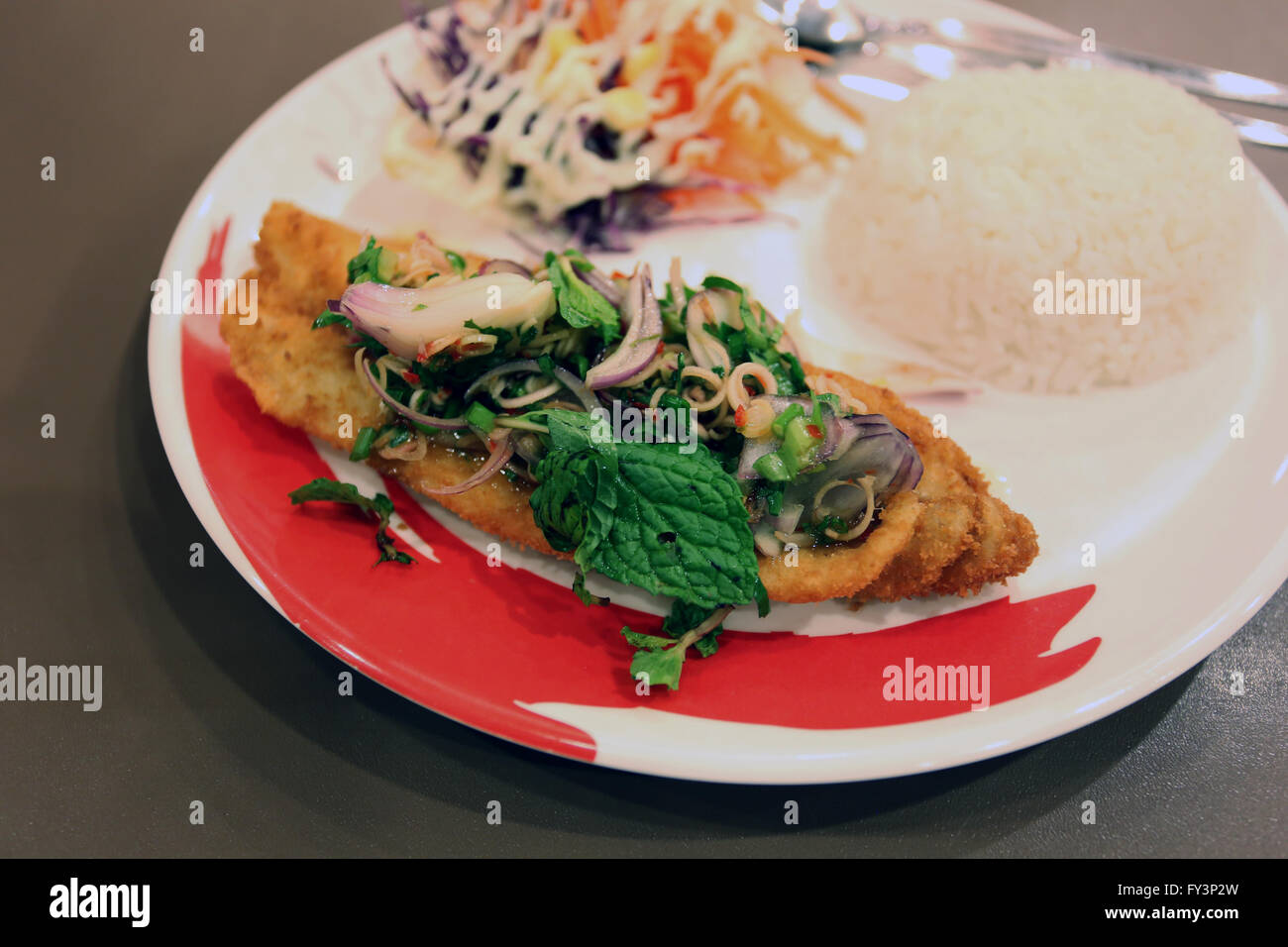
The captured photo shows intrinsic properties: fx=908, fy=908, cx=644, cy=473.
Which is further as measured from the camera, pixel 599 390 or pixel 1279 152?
pixel 1279 152

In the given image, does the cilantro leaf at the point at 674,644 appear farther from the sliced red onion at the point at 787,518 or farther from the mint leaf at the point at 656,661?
the sliced red onion at the point at 787,518

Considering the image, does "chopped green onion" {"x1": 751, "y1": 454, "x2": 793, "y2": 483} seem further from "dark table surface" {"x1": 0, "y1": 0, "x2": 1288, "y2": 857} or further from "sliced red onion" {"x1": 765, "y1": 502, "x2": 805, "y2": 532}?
"dark table surface" {"x1": 0, "y1": 0, "x2": 1288, "y2": 857}

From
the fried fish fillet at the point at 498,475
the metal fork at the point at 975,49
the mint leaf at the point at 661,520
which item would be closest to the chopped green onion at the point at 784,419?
the mint leaf at the point at 661,520

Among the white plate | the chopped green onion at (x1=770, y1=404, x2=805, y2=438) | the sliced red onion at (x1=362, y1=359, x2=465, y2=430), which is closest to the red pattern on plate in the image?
the white plate

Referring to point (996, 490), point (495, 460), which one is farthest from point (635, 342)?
point (996, 490)

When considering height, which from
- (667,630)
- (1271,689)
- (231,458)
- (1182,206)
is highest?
(1182,206)
